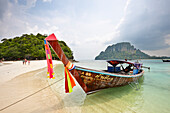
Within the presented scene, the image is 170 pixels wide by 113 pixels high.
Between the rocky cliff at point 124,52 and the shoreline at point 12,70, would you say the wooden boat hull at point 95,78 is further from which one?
the rocky cliff at point 124,52

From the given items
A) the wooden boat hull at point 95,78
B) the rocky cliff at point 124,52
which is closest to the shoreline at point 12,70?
the wooden boat hull at point 95,78

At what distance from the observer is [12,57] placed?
38.1m

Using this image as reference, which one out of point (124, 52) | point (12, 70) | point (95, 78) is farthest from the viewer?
point (124, 52)

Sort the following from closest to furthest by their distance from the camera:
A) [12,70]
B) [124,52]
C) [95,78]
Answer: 1. [95,78]
2. [12,70]
3. [124,52]

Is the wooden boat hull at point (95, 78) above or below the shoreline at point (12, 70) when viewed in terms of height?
above

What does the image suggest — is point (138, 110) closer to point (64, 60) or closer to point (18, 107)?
point (64, 60)

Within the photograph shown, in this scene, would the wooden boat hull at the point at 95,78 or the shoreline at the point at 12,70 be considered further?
the shoreline at the point at 12,70

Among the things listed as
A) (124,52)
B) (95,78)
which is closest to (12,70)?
(95,78)

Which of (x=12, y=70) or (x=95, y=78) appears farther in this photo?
(x=12, y=70)

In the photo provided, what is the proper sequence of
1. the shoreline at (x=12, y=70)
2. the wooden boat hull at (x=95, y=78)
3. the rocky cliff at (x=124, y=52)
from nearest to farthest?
the wooden boat hull at (x=95, y=78) < the shoreline at (x=12, y=70) < the rocky cliff at (x=124, y=52)

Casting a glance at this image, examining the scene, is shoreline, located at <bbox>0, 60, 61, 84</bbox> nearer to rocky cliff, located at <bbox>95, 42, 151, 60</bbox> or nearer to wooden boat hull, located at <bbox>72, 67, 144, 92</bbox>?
wooden boat hull, located at <bbox>72, 67, 144, 92</bbox>

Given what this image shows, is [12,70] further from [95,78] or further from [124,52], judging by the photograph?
[124,52]

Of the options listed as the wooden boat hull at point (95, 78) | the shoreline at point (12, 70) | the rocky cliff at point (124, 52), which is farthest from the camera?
the rocky cliff at point (124, 52)

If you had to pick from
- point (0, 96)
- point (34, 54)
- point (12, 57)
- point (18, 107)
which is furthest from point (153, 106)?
point (12, 57)
